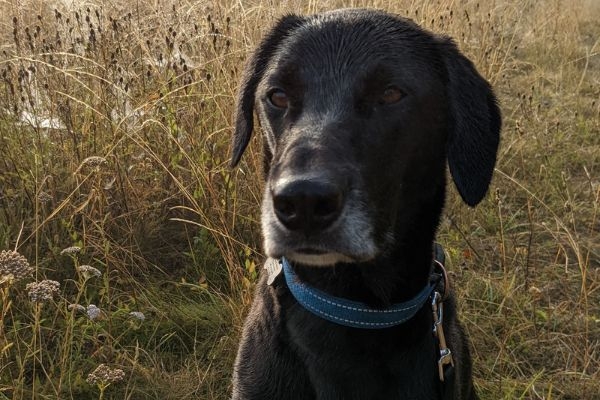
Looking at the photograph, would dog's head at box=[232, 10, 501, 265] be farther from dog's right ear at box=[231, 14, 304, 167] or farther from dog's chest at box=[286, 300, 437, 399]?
dog's chest at box=[286, 300, 437, 399]

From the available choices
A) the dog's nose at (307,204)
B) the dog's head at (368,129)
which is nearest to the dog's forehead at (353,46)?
the dog's head at (368,129)

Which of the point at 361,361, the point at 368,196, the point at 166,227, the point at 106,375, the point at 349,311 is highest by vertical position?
the point at 368,196

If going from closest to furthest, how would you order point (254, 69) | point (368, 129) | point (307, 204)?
point (307, 204) < point (368, 129) < point (254, 69)

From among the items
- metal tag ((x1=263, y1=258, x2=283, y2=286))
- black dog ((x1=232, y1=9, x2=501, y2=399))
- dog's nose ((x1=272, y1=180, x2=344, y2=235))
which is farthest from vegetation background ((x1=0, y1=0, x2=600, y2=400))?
dog's nose ((x1=272, y1=180, x2=344, y2=235))

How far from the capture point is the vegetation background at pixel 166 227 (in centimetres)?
309

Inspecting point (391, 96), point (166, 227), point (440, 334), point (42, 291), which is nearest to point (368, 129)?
point (391, 96)

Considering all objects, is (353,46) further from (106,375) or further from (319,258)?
(106,375)

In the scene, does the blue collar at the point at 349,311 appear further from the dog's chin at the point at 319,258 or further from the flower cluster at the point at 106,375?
the flower cluster at the point at 106,375

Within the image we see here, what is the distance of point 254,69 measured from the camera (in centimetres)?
252

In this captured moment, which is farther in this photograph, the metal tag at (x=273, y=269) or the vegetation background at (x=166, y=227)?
the vegetation background at (x=166, y=227)

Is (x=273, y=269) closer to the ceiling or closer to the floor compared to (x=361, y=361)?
closer to the ceiling

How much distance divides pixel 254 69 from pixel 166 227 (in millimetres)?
1521

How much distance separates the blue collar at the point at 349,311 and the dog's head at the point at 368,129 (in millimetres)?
182

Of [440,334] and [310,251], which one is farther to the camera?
[440,334]
